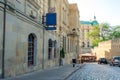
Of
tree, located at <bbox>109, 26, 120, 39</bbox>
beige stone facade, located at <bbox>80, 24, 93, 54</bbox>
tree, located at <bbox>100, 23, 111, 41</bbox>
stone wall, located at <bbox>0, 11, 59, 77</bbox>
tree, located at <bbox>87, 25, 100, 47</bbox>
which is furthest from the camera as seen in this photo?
beige stone facade, located at <bbox>80, 24, 93, 54</bbox>

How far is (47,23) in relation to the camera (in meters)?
26.7

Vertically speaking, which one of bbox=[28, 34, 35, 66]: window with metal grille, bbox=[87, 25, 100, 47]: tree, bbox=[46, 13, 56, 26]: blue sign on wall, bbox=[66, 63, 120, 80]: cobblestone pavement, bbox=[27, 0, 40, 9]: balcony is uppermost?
bbox=[87, 25, 100, 47]: tree

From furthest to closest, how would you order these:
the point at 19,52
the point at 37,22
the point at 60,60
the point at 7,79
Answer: the point at 60,60 → the point at 37,22 → the point at 19,52 → the point at 7,79

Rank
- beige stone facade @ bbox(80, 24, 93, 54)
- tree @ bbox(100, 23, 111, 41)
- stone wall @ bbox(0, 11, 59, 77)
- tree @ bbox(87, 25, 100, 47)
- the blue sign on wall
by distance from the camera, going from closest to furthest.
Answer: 1. stone wall @ bbox(0, 11, 59, 77)
2. the blue sign on wall
3. tree @ bbox(100, 23, 111, 41)
4. tree @ bbox(87, 25, 100, 47)
5. beige stone facade @ bbox(80, 24, 93, 54)

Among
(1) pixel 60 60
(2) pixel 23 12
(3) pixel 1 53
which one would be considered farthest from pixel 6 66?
(1) pixel 60 60

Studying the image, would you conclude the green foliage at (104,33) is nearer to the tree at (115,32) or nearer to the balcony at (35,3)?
the tree at (115,32)

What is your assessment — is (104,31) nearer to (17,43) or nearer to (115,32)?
(115,32)

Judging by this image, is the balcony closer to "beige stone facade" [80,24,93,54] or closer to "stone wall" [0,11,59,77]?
"stone wall" [0,11,59,77]

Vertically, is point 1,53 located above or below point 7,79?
above

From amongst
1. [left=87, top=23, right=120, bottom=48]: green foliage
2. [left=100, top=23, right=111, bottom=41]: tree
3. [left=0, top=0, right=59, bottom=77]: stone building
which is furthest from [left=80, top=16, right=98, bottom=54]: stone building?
[left=0, top=0, right=59, bottom=77]: stone building

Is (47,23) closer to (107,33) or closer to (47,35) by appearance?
(47,35)

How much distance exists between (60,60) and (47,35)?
30.8ft

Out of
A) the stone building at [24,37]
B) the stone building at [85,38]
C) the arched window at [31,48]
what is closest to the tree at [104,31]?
the stone building at [85,38]

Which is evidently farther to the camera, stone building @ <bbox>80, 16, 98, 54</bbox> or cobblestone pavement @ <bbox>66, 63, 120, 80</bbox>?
stone building @ <bbox>80, 16, 98, 54</bbox>
